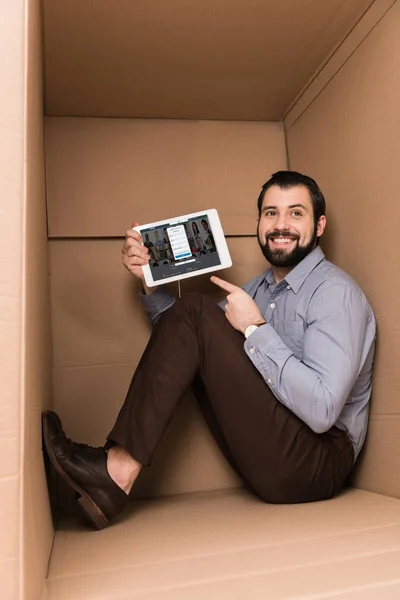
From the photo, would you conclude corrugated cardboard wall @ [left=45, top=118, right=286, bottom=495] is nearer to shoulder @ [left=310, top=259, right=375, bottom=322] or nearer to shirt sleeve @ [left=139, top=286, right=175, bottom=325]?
shirt sleeve @ [left=139, top=286, right=175, bottom=325]

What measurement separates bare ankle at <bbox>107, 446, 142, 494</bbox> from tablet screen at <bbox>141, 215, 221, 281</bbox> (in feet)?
1.31

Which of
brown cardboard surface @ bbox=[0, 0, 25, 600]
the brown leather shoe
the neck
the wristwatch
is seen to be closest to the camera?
brown cardboard surface @ bbox=[0, 0, 25, 600]

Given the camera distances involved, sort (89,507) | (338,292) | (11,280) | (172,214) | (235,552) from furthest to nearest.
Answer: (172,214) < (338,292) < (89,507) < (235,552) < (11,280)

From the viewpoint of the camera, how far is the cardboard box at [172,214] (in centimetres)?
60

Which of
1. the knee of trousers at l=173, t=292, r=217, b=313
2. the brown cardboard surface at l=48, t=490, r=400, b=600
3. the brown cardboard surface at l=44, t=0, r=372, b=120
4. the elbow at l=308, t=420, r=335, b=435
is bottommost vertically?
the brown cardboard surface at l=48, t=490, r=400, b=600

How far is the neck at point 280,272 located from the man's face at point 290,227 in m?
0.03

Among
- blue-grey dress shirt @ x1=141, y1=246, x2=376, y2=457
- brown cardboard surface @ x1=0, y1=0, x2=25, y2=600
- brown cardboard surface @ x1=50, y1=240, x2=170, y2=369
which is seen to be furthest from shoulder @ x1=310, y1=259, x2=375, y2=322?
brown cardboard surface @ x1=0, y1=0, x2=25, y2=600

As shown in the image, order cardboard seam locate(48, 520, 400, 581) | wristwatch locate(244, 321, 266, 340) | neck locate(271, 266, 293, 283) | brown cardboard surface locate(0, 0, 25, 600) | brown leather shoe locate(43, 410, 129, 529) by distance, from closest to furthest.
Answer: brown cardboard surface locate(0, 0, 25, 600)
cardboard seam locate(48, 520, 400, 581)
brown leather shoe locate(43, 410, 129, 529)
wristwatch locate(244, 321, 266, 340)
neck locate(271, 266, 293, 283)

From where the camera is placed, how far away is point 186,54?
3.89ft

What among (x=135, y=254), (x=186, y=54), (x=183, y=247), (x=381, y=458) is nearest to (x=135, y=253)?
(x=135, y=254)

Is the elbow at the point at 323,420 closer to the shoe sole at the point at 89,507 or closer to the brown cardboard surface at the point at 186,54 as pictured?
the shoe sole at the point at 89,507

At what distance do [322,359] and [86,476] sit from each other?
435 mm

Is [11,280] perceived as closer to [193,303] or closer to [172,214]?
[193,303]

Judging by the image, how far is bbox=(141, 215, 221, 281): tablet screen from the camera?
48.9 inches
